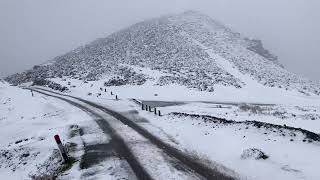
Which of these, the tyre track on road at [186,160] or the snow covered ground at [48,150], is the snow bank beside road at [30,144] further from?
the tyre track on road at [186,160]

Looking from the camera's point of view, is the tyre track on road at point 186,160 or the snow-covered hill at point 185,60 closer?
the tyre track on road at point 186,160

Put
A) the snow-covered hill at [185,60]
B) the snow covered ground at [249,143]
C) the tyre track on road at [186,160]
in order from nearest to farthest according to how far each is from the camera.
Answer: the tyre track on road at [186,160] < the snow covered ground at [249,143] < the snow-covered hill at [185,60]

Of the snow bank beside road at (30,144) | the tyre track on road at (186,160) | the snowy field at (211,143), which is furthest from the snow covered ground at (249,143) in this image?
the snow bank beside road at (30,144)

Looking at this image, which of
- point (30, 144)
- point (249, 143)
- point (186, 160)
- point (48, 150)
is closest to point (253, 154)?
point (249, 143)

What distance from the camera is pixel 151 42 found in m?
72.8

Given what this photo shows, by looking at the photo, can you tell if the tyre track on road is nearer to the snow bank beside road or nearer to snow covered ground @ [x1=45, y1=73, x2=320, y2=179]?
snow covered ground @ [x1=45, y1=73, x2=320, y2=179]

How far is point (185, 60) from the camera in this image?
59.3 meters

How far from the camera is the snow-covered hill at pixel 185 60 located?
164 ft

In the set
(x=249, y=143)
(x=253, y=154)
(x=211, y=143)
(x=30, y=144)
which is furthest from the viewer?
(x=30, y=144)

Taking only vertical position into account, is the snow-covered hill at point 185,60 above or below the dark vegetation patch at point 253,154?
above

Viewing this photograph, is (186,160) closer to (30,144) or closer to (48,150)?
(48,150)

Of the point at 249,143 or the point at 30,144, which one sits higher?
the point at 249,143

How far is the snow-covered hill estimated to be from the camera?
164 ft

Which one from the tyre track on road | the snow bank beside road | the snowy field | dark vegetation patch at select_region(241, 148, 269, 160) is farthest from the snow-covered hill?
dark vegetation patch at select_region(241, 148, 269, 160)
